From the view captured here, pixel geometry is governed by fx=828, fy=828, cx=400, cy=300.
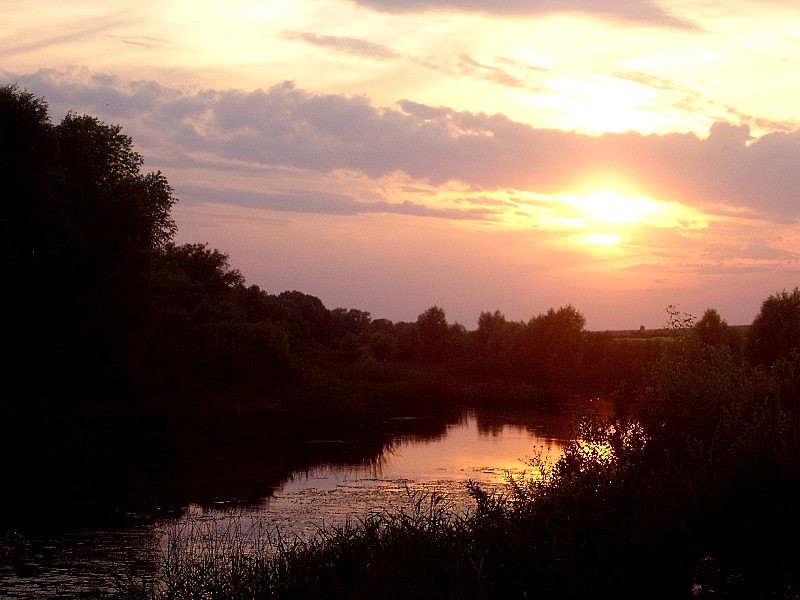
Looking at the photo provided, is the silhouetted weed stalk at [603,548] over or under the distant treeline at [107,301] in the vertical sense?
under

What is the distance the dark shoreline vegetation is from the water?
0.85 metres

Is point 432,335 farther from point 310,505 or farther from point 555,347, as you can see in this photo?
point 310,505

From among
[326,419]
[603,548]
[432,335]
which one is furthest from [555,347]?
[603,548]

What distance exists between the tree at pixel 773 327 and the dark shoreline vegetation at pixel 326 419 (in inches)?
5.3

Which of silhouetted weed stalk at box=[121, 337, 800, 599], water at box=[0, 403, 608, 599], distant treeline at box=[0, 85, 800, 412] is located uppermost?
distant treeline at box=[0, 85, 800, 412]

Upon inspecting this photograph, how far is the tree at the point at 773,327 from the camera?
4356 centimetres

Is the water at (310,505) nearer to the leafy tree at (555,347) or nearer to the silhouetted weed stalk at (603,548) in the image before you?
the silhouetted weed stalk at (603,548)

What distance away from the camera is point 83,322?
29.2 meters

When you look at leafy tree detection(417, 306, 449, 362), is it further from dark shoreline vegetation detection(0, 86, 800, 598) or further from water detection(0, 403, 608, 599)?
water detection(0, 403, 608, 599)

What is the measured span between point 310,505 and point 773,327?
111 ft

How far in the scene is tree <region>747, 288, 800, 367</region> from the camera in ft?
143

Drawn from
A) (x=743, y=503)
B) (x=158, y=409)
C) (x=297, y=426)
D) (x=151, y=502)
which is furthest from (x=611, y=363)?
(x=743, y=503)

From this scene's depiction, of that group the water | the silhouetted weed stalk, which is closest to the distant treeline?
the water

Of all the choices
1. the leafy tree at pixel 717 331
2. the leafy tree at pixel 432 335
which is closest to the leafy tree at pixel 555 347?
the leafy tree at pixel 432 335
